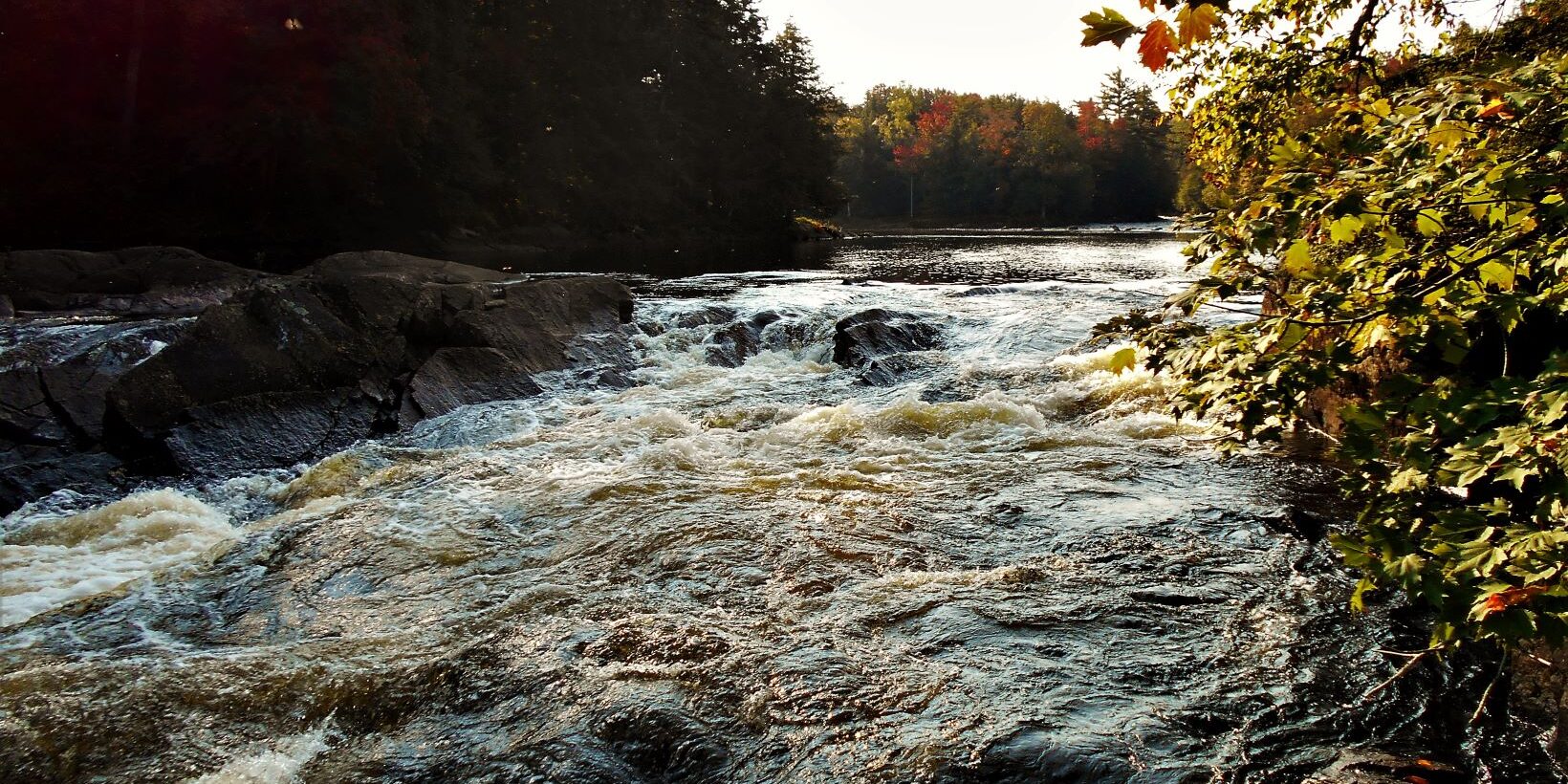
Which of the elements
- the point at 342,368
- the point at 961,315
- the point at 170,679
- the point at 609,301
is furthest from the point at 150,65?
the point at 170,679

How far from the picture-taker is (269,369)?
799 cm

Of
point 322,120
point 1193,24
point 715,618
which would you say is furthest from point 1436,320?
point 322,120

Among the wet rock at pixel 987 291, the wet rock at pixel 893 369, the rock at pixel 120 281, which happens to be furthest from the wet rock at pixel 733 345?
the rock at pixel 120 281

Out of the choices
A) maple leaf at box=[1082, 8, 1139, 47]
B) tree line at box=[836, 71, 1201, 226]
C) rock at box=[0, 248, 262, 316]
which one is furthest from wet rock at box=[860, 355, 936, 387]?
tree line at box=[836, 71, 1201, 226]

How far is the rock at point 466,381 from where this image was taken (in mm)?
8695

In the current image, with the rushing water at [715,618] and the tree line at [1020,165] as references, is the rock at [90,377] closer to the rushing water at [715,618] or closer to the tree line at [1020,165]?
the rushing water at [715,618]

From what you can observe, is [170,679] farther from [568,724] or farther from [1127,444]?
[1127,444]

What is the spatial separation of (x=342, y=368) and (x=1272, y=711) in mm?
8223

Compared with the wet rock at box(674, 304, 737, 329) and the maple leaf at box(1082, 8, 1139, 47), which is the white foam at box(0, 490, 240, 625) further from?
the wet rock at box(674, 304, 737, 329)

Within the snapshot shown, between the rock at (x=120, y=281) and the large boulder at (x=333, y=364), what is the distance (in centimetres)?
479

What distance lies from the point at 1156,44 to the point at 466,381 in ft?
28.2

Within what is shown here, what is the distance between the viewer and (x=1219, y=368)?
2957 mm

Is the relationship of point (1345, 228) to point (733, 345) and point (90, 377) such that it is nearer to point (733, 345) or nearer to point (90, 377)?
point (90, 377)

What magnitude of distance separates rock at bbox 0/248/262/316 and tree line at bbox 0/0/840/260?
7.94 meters
